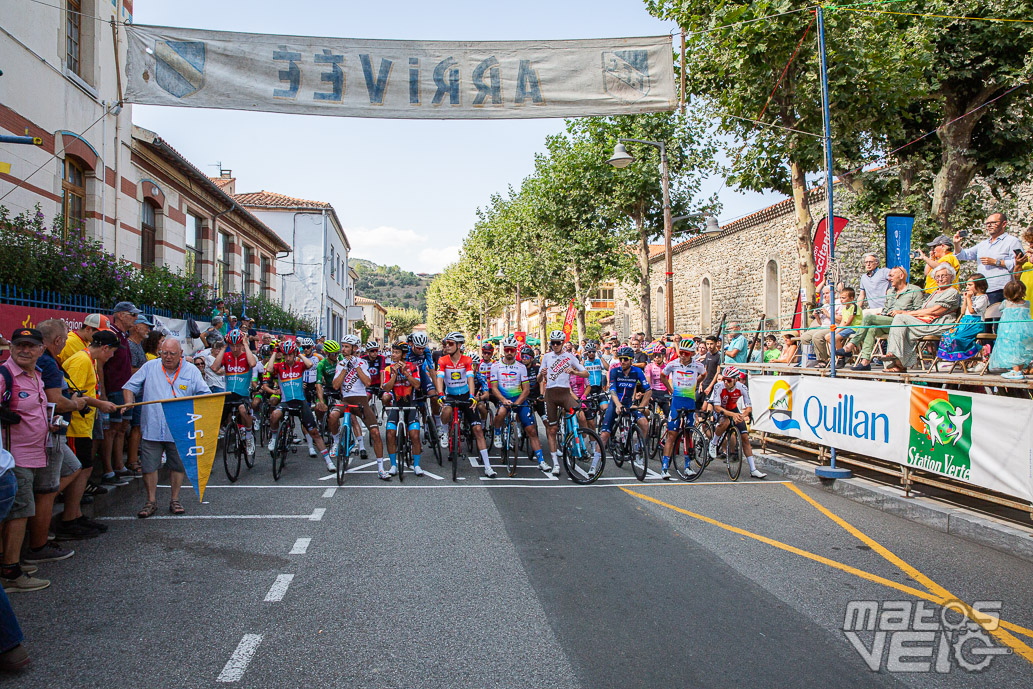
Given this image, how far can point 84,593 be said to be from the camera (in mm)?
4758

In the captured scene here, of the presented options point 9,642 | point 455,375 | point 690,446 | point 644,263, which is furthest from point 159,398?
point 644,263

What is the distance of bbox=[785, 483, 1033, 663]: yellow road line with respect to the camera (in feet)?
13.4

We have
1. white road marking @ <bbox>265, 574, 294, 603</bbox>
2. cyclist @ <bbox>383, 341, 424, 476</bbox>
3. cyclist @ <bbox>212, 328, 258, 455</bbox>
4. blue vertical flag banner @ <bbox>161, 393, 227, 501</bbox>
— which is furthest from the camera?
A: cyclist @ <bbox>212, 328, 258, 455</bbox>

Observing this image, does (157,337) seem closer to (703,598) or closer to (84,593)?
(84,593)

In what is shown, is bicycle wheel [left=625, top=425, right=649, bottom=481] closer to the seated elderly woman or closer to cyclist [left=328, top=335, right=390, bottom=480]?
the seated elderly woman

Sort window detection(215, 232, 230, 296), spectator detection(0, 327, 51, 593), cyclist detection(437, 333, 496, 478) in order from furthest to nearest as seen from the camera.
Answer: window detection(215, 232, 230, 296)
cyclist detection(437, 333, 496, 478)
spectator detection(0, 327, 51, 593)

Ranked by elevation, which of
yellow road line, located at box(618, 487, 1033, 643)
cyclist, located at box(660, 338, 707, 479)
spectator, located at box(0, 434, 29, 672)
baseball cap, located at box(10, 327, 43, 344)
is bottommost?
yellow road line, located at box(618, 487, 1033, 643)

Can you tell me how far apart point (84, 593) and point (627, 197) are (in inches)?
988

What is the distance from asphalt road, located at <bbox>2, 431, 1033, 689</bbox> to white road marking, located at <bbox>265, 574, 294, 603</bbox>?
0.8 inches

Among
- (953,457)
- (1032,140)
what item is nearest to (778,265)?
(1032,140)

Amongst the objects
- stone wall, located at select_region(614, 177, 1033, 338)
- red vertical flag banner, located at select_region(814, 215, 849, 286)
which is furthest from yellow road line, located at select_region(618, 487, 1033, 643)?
stone wall, located at select_region(614, 177, 1033, 338)

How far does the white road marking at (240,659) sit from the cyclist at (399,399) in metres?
5.42

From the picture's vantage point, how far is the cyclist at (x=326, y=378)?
10.9m

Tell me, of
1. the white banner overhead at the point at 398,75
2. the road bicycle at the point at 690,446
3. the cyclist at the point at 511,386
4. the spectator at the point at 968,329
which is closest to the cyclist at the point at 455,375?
the cyclist at the point at 511,386
